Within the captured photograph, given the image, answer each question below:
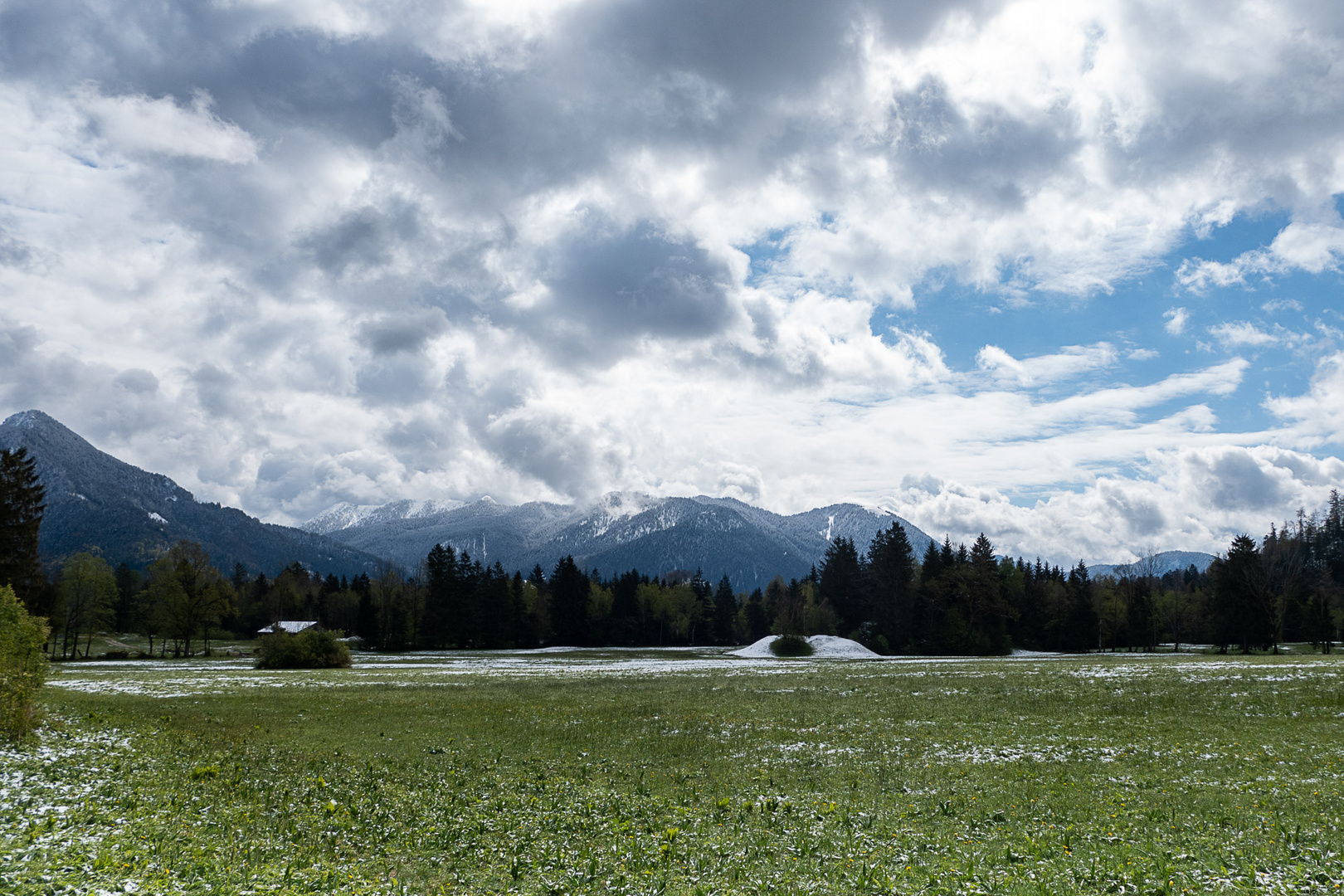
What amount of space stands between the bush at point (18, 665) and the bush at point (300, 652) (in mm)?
46580

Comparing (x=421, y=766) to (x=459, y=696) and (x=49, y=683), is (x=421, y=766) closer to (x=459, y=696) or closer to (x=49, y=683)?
(x=459, y=696)

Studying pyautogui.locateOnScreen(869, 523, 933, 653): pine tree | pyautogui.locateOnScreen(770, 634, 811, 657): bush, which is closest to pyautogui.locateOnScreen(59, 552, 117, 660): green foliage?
pyautogui.locateOnScreen(770, 634, 811, 657): bush

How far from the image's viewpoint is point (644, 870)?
1278 centimetres

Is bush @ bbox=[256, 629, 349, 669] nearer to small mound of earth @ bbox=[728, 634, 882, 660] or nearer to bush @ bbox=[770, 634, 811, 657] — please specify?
small mound of earth @ bbox=[728, 634, 882, 660]

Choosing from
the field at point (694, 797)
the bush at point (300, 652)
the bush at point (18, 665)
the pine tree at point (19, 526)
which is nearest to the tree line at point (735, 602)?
the pine tree at point (19, 526)

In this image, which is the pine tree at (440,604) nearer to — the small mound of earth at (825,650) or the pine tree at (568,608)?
the pine tree at (568,608)

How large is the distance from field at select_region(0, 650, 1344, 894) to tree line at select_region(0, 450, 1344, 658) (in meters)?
52.7

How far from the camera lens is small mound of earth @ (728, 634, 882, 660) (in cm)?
9281

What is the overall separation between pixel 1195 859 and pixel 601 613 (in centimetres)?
13864

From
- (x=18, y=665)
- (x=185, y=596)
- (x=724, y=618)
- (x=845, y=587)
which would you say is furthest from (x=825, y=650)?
(x=18, y=665)

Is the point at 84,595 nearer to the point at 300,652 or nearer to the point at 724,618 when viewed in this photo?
the point at 300,652

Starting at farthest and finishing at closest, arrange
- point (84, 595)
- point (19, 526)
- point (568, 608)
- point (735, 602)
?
point (735, 602), point (568, 608), point (84, 595), point (19, 526)

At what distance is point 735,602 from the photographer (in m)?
160

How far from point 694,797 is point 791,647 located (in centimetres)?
8281
